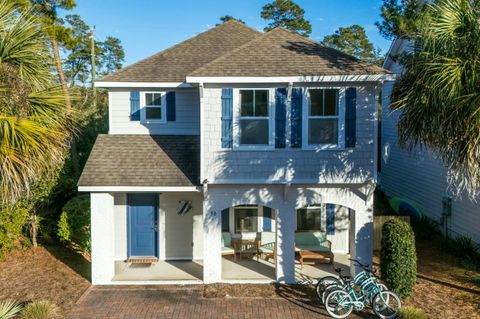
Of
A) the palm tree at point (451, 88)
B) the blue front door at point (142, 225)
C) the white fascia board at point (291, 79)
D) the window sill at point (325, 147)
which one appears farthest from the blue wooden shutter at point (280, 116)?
the blue front door at point (142, 225)

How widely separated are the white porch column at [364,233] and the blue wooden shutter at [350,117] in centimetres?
177

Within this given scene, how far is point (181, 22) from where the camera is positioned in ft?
74.7

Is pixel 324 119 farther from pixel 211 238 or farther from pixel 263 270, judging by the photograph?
pixel 263 270

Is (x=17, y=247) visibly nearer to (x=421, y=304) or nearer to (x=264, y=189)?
(x=264, y=189)

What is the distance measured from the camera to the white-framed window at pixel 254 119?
11.0 meters

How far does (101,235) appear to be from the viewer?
11.4m

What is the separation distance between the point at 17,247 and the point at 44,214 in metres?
1.41

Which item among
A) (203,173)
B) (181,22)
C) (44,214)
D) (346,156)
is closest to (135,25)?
(181,22)

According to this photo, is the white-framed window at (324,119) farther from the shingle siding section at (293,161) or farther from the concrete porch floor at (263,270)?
the concrete porch floor at (263,270)

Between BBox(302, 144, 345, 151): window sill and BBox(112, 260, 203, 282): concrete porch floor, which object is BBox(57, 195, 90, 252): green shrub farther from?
BBox(302, 144, 345, 151): window sill

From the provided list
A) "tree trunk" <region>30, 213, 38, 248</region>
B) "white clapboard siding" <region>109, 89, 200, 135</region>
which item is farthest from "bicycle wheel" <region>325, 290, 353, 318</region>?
"tree trunk" <region>30, 213, 38, 248</region>

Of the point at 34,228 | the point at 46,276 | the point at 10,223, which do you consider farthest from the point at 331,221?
the point at 10,223

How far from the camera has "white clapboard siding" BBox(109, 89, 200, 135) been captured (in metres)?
13.3

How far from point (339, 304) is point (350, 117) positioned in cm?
481
